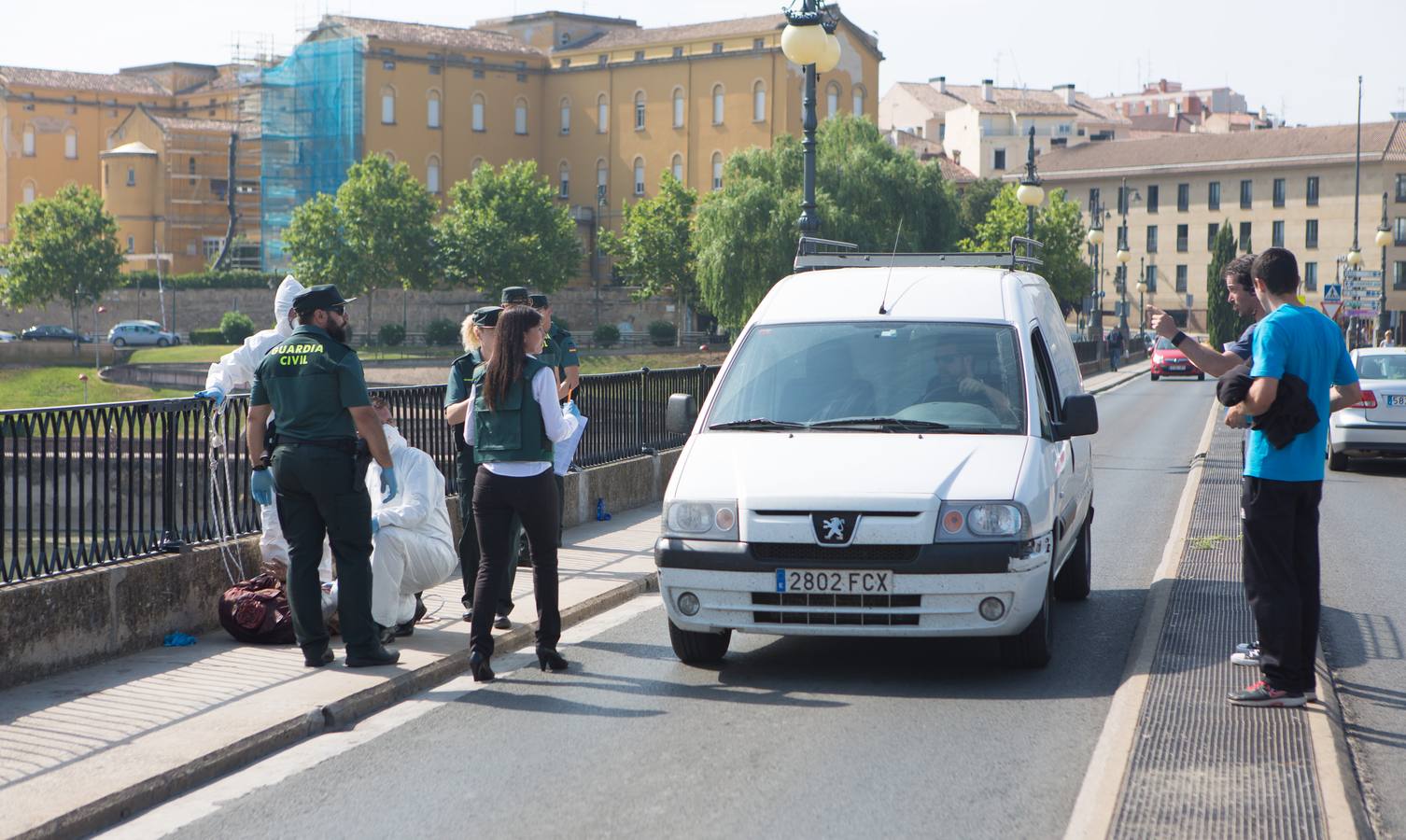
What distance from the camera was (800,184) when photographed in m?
71.2

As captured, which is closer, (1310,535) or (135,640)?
(1310,535)

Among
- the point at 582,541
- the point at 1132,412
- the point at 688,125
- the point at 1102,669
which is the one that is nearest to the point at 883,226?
the point at 1132,412

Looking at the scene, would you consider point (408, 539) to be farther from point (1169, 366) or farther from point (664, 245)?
point (664, 245)

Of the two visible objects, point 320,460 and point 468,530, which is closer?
point 320,460

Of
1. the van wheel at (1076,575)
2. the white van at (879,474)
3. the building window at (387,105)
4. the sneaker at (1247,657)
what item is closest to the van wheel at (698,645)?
the white van at (879,474)

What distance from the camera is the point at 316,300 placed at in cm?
762

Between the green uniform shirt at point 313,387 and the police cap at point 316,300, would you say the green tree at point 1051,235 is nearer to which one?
the police cap at point 316,300

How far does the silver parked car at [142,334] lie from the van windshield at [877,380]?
3455 inches

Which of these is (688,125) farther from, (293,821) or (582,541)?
(293,821)

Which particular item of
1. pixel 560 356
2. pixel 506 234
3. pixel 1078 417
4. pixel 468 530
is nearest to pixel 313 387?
pixel 468 530

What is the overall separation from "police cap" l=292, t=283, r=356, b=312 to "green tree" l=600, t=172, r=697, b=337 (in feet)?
289

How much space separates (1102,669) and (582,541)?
580cm

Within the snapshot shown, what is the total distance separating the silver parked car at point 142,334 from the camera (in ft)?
297

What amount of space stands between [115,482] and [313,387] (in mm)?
1718
